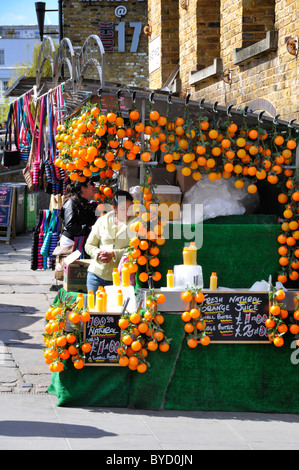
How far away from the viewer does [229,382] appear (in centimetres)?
573

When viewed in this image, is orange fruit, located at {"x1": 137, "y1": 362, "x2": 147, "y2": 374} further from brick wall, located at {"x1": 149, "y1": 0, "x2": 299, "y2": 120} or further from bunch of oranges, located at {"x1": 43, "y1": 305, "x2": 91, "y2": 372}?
brick wall, located at {"x1": 149, "y1": 0, "x2": 299, "y2": 120}

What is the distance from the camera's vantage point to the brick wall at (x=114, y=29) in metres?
21.5

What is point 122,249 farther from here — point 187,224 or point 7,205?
point 7,205

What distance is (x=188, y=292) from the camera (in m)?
5.49

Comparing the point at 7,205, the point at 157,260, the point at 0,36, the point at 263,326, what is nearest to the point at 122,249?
the point at 157,260

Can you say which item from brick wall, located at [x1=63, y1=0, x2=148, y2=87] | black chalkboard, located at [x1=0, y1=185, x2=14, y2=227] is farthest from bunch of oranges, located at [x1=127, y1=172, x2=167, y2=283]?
brick wall, located at [x1=63, y1=0, x2=148, y2=87]

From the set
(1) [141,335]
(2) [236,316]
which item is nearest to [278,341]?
(2) [236,316]

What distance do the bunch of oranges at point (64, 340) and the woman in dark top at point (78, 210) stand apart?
403 cm

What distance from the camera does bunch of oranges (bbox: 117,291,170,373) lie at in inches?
216

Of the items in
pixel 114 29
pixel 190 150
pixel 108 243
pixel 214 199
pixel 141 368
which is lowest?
pixel 141 368

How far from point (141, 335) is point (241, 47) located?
16.1 ft

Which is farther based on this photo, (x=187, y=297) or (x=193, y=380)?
(x=193, y=380)

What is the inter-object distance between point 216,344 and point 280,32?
12.8 ft

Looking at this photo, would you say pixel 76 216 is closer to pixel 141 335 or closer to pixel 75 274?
pixel 75 274
